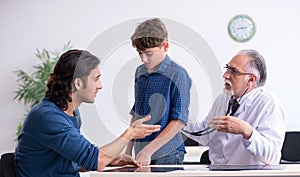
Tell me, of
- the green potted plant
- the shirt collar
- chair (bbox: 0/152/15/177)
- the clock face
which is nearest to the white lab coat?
the shirt collar

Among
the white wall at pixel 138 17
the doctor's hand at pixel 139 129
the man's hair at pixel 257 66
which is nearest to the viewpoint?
the doctor's hand at pixel 139 129

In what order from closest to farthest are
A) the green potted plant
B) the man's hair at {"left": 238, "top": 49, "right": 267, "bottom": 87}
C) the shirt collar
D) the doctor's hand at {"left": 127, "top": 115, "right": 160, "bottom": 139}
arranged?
the doctor's hand at {"left": 127, "top": 115, "right": 160, "bottom": 139}
the shirt collar
the man's hair at {"left": 238, "top": 49, "right": 267, "bottom": 87}
the green potted plant

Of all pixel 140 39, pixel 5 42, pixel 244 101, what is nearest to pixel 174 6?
pixel 5 42

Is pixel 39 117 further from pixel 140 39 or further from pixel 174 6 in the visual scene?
pixel 174 6

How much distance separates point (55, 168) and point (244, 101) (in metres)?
1.02

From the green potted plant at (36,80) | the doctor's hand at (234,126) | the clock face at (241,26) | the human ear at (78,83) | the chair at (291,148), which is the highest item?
the clock face at (241,26)

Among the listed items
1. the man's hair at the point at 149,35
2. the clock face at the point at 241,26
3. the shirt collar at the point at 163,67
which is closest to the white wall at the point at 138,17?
the clock face at the point at 241,26

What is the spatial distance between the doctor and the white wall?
2.86 meters

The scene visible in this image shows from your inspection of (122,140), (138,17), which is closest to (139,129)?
(122,140)

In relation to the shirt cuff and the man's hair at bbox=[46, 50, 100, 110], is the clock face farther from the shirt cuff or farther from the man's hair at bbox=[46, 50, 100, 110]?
the man's hair at bbox=[46, 50, 100, 110]

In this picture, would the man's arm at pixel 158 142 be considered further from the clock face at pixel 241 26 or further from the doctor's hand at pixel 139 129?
the clock face at pixel 241 26

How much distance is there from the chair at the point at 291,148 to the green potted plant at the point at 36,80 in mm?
2519

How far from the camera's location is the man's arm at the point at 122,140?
7.18 ft

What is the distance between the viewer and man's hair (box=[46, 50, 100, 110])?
225cm
